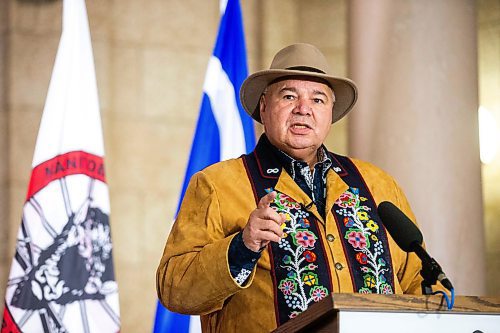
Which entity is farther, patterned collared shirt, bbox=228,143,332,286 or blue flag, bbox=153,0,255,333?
blue flag, bbox=153,0,255,333

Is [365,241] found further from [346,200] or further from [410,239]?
[410,239]

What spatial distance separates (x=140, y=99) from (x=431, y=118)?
1.81 m

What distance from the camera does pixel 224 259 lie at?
2.62 metres

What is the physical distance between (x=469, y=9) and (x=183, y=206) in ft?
7.46

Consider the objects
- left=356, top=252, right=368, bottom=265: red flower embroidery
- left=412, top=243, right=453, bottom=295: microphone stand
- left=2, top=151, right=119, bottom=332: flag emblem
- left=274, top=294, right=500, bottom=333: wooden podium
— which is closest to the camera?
left=274, top=294, right=500, bottom=333: wooden podium

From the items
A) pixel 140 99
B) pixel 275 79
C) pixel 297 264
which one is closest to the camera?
pixel 297 264

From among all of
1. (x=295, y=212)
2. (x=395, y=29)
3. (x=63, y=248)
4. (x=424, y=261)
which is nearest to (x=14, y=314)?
(x=63, y=248)

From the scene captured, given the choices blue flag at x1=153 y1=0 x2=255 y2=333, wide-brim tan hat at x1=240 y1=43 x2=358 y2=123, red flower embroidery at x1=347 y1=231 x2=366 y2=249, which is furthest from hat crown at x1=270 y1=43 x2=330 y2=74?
blue flag at x1=153 y1=0 x2=255 y2=333

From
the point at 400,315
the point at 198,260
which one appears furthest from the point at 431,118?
the point at 400,315

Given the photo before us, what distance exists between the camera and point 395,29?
4.64 meters

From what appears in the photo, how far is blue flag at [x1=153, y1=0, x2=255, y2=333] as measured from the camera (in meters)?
4.70

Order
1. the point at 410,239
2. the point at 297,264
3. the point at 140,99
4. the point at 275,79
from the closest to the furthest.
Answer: the point at 410,239 → the point at 297,264 → the point at 275,79 → the point at 140,99

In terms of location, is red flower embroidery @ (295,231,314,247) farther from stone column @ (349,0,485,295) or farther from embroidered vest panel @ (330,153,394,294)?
stone column @ (349,0,485,295)

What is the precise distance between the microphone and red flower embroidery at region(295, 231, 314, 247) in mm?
514
